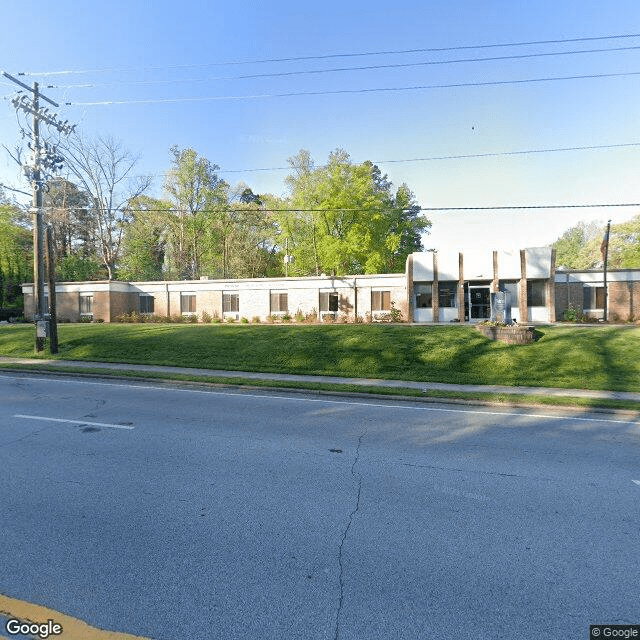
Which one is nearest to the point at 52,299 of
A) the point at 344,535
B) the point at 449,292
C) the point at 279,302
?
the point at 279,302

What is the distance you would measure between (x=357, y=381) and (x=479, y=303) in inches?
772

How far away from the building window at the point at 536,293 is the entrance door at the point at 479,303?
2.71 meters

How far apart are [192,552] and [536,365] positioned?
1360 cm

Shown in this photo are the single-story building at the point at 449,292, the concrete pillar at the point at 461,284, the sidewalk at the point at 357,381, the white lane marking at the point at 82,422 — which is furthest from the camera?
the concrete pillar at the point at 461,284

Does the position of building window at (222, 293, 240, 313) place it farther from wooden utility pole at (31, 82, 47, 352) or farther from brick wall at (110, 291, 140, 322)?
wooden utility pole at (31, 82, 47, 352)

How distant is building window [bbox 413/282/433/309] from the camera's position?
96.9ft

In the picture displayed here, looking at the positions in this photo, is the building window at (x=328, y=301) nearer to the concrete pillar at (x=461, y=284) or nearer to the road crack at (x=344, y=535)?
the concrete pillar at (x=461, y=284)

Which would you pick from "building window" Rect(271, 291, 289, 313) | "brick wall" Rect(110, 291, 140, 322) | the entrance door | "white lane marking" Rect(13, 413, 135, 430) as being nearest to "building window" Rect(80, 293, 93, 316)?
"brick wall" Rect(110, 291, 140, 322)

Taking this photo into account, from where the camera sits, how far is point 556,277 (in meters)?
29.6

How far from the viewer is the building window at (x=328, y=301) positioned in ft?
102

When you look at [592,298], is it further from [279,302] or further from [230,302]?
[230,302]

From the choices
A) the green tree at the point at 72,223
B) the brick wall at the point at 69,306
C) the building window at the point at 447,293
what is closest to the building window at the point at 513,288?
the building window at the point at 447,293

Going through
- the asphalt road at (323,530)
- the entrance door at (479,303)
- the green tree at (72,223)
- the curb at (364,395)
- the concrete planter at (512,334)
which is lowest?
the curb at (364,395)

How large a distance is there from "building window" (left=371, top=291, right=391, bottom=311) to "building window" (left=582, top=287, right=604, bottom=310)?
1398cm
